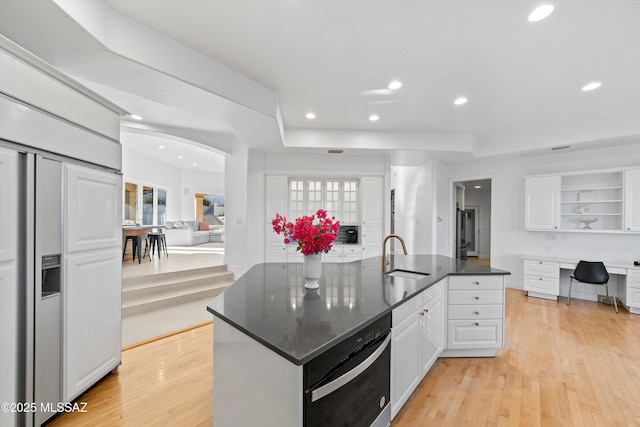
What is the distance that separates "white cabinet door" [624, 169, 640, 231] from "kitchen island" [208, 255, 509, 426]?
432 cm

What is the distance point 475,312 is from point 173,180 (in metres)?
10.7

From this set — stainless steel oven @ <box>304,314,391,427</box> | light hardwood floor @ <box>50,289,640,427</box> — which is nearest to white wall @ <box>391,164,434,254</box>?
light hardwood floor @ <box>50,289,640,427</box>

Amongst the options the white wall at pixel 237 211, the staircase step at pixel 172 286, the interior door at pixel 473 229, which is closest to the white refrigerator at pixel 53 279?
the staircase step at pixel 172 286

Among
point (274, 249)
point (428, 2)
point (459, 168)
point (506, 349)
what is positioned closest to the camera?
point (428, 2)

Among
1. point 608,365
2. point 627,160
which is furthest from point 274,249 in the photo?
point 627,160

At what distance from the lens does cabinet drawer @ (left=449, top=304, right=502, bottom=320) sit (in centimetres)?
249

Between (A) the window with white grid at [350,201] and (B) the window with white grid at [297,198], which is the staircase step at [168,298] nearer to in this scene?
(B) the window with white grid at [297,198]

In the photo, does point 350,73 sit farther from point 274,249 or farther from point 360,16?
point 274,249

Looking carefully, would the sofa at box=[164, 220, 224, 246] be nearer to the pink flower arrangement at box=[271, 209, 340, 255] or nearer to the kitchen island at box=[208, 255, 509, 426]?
the kitchen island at box=[208, 255, 509, 426]

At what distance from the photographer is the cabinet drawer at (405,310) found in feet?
5.24

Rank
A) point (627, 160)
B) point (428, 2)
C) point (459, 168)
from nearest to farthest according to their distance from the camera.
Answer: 1. point (428, 2)
2. point (627, 160)
3. point (459, 168)

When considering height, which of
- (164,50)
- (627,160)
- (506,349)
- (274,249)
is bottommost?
(506,349)

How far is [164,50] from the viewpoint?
2.28 metres

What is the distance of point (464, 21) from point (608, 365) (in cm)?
324
